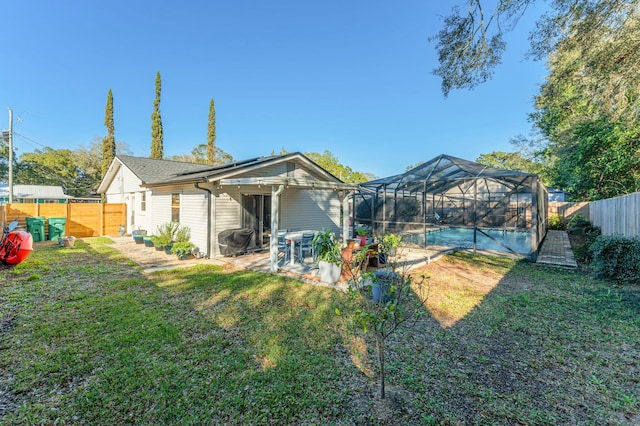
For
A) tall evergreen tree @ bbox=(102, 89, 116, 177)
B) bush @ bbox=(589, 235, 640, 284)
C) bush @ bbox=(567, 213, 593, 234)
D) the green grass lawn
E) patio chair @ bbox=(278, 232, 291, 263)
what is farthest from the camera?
tall evergreen tree @ bbox=(102, 89, 116, 177)

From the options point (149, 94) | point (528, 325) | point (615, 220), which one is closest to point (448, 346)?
point (528, 325)

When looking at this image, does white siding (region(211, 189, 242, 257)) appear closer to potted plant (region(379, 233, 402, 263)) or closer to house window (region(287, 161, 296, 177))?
house window (region(287, 161, 296, 177))

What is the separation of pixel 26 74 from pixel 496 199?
31860 millimetres

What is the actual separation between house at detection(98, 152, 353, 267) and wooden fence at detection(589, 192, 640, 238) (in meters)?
7.28

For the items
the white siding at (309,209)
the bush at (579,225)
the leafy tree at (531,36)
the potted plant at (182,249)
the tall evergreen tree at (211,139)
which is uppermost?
the tall evergreen tree at (211,139)

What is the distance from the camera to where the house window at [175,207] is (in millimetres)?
10117

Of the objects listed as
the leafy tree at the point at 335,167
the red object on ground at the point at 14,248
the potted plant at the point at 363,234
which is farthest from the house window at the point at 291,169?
the leafy tree at the point at 335,167

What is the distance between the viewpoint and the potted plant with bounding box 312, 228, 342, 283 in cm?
588

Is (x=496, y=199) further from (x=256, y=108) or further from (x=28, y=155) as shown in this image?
(x=28, y=155)

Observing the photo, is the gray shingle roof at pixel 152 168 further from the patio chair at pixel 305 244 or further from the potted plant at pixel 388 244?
the potted plant at pixel 388 244

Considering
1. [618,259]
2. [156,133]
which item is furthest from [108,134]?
[618,259]

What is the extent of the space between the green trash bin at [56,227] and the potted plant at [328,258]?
13.3m

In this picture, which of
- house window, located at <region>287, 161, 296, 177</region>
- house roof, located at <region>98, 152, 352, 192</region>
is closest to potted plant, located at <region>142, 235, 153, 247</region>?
house roof, located at <region>98, 152, 352, 192</region>

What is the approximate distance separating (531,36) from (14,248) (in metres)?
13.5
